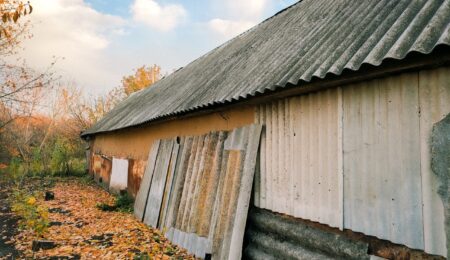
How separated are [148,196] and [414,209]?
693 cm

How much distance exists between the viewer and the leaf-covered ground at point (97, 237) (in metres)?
6.14

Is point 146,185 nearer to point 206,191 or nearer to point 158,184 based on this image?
point 158,184

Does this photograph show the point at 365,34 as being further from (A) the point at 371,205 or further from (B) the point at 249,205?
(B) the point at 249,205

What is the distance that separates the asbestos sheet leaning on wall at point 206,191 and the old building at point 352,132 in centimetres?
21

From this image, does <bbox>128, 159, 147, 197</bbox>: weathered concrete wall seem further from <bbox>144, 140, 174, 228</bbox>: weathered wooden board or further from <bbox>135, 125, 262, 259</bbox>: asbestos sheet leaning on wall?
<bbox>135, 125, 262, 259</bbox>: asbestos sheet leaning on wall

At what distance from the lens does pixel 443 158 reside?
268 centimetres

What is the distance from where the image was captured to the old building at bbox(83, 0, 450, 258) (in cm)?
281

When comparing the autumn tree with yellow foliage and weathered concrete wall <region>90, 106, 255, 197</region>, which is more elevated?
the autumn tree with yellow foliage

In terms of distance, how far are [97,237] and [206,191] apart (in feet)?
10.2

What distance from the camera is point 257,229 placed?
4973 mm

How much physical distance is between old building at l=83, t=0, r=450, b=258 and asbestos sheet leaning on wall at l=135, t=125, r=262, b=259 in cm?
21

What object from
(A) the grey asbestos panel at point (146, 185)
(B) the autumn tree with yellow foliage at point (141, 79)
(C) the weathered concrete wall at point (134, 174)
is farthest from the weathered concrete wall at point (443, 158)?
(B) the autumn tree with yellow foliage at point (141, 79)

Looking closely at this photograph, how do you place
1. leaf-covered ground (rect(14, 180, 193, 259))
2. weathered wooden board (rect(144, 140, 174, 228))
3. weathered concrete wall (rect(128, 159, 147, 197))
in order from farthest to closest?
weathered concrete wall (rect(128, 159, 147, 197)) < weathered wooden board (rect(144, 140, 174, 228)) < leaf-covered ground (rect(14, 180, 193, 259))

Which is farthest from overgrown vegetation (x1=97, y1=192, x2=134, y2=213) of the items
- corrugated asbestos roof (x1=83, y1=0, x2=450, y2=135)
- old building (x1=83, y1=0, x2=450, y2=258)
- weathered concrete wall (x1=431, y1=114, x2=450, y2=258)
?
weathered concrete wall (x1=431, y1=114, x2=450, y2=258)
